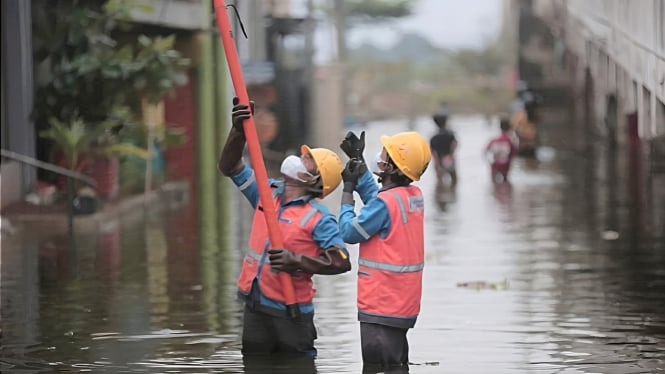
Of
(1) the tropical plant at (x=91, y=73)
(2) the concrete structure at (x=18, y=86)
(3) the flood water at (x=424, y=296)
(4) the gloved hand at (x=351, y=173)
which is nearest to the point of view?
(4) the gloved hand at (x=351, y=173)

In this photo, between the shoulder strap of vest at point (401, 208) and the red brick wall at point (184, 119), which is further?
the red brick wall at point (184, 119)

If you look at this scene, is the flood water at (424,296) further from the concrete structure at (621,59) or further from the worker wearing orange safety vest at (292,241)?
the concrete structure at (621,59)

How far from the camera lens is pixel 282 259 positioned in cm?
1048

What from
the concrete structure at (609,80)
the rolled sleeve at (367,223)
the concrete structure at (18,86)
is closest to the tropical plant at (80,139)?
the concrete structure at (18,86)

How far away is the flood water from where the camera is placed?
11.7 meters

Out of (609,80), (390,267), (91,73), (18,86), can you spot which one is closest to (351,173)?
(390,267)

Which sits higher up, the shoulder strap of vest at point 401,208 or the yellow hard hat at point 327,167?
the yellow hard hat at point 327,167

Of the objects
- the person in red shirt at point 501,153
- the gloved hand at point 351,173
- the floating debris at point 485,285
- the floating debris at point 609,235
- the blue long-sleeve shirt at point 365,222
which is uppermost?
the gloved hand at point 351,173

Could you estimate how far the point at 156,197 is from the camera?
86.7 feet

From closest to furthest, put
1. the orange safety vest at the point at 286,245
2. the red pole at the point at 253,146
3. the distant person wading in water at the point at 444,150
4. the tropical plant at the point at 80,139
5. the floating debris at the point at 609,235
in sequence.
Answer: the red pole at the point at 253,146
the orange safety vest at the point at 286,245
the floating debris at the point at 609,235
the tropical plant at the point at 80,139
the distant person wading in water at the point at 444,150

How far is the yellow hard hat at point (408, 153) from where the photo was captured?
411 inches

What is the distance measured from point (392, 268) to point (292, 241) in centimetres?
73

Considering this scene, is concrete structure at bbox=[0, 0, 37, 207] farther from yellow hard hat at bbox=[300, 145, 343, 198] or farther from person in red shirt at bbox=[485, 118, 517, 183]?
yellow hard hat at bbox=[300, 145, 343, 198]

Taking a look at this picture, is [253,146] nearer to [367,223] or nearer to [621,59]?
[367,223]
